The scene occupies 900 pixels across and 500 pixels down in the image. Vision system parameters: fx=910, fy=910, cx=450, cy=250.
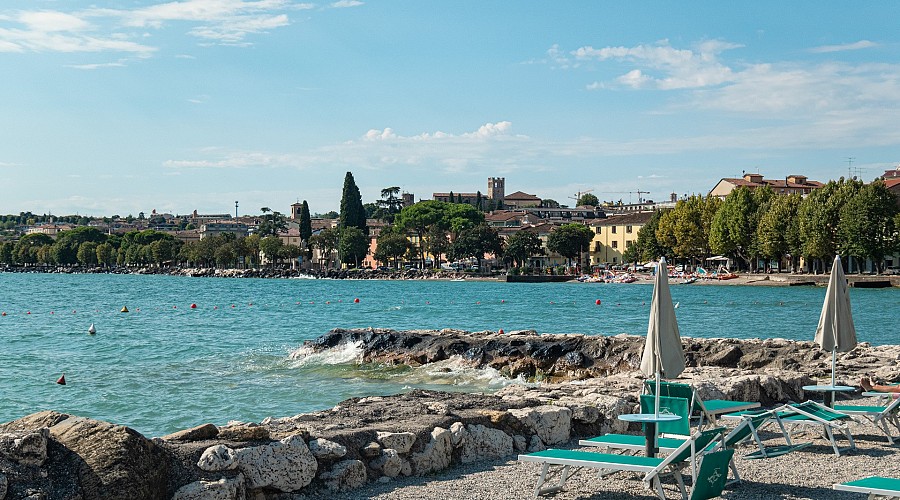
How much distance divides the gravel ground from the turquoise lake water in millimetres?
8271

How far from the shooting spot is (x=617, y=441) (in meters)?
9.14

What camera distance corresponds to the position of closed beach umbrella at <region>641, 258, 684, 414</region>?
928cm

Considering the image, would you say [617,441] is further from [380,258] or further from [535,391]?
[380,258]

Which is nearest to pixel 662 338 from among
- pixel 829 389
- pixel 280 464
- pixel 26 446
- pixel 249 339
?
pixel 280 464

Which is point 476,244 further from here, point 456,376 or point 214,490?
point 214,490

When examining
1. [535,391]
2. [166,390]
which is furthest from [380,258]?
[535,391]

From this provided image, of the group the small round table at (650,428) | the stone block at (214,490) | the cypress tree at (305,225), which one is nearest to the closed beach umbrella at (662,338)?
the small round table at (650,428)

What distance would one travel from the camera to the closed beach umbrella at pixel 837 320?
12695 mm

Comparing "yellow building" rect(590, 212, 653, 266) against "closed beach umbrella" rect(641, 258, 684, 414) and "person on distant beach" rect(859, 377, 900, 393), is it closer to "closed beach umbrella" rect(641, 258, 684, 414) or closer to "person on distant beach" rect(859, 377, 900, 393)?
"person on distant beach" rect(859, 377, 900, 393)

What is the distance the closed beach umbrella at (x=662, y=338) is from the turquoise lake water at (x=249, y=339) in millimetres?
9664

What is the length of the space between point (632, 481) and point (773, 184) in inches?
5067

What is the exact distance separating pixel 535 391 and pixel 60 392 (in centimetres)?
1293

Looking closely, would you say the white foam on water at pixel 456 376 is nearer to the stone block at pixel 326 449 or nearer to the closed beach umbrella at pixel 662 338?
the closed beach umbrella at pixel 662 338

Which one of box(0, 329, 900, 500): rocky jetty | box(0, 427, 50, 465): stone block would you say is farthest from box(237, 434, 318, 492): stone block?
box(0, 427, 50, 465): stone block
